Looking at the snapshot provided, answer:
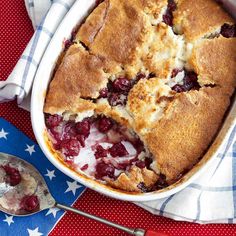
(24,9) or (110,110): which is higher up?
(24,9)

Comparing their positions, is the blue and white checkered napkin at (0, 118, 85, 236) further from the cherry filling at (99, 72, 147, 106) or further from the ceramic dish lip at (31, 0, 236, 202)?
the cherry filling at (99, 72, 147, 106)

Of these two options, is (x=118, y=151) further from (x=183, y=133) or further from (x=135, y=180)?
(x=183, y=133)

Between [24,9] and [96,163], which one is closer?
[96,163]

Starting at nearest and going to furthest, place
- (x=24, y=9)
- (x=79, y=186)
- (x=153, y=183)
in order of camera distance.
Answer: (x=153, y=183) < (x=79, y=186) < (x=24, y=9)

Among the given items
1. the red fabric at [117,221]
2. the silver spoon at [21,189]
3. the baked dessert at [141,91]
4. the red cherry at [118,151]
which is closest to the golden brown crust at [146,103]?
the baked dessert at [141,91]

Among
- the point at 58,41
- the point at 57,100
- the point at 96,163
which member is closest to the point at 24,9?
the point at 58,41

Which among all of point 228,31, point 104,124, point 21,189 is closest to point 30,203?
point 21,189

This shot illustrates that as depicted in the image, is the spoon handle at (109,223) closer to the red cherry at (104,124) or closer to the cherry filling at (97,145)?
the cherry filling at (97,145)

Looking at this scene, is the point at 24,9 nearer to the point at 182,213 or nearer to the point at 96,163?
the point at 96,163
